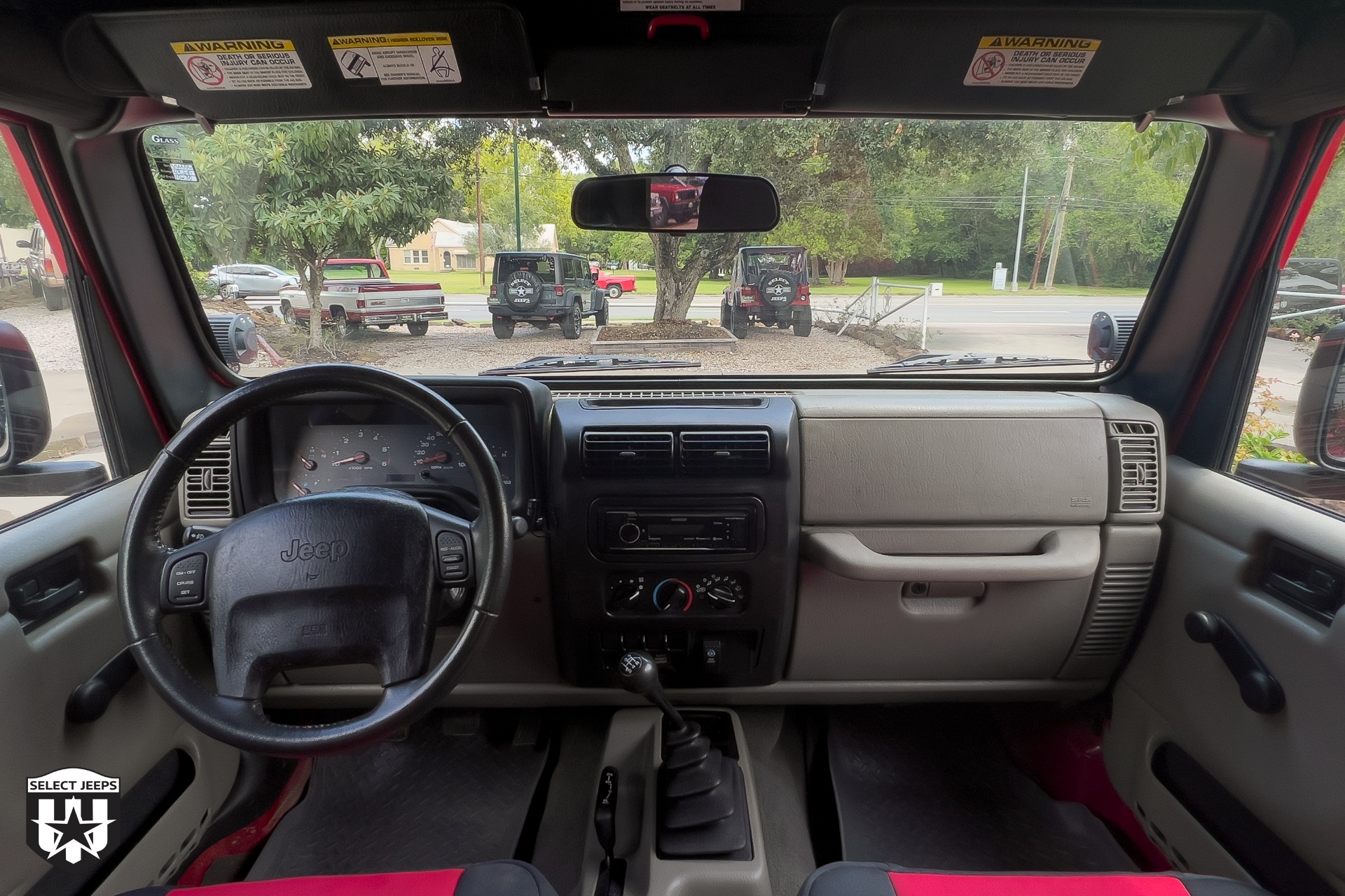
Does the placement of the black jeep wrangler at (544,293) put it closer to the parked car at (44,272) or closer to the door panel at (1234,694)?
the parked car at (44,272)

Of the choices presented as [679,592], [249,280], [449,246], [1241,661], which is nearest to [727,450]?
[679,592]

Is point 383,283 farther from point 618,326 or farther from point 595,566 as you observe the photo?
point 595,566

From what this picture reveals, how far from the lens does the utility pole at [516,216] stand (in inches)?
84.0

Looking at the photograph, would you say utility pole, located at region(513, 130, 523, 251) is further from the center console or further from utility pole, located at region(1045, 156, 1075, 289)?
utility pole, located at region(1045, 156, 1075, 289)

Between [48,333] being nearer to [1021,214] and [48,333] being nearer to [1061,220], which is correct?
[1021,214]

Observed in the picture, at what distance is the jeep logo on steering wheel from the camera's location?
1.39 meters

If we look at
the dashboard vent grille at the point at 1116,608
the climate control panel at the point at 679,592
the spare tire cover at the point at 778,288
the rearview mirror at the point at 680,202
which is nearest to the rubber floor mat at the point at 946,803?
the dashboard vent grille at the point at 1116,608

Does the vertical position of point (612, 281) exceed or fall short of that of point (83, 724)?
it exceeds it

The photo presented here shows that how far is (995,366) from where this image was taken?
2.49 metres

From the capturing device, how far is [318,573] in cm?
139

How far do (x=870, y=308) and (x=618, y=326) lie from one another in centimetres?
82

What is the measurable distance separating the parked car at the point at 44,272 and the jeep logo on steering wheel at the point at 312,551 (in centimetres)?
135

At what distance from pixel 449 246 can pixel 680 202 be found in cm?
73

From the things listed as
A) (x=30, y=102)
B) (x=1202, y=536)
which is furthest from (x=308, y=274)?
(x=1202, y=536)
